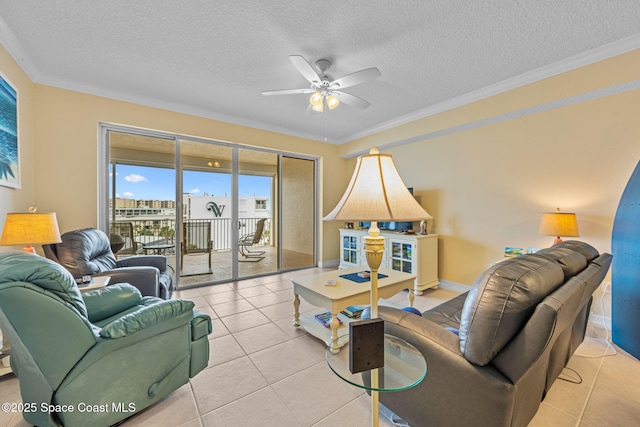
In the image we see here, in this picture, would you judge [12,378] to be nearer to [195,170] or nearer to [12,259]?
[12,259]

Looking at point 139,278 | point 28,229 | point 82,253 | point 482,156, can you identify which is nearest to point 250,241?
point 139,278

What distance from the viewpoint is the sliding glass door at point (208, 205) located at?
3.45 m

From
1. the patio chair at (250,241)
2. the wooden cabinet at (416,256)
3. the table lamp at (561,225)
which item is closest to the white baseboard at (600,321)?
the table lamp at (561,225)

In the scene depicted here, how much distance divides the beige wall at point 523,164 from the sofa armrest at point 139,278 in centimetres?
374

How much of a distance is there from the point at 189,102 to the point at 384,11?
276 cm

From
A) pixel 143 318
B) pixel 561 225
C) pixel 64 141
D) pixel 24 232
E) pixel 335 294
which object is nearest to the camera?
pixel 143 318

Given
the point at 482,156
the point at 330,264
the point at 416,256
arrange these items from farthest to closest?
1. the point at 330,264
2. the point at 416,256
3. the point at 482,156

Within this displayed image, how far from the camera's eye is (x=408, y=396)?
1.29m

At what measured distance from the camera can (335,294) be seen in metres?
2.11

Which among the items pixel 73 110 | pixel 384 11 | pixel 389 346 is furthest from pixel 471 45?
pixel 73 110

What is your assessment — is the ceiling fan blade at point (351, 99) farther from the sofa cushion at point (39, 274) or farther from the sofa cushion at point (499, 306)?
the sofa cushion at point (39, 274)

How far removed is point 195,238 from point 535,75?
483cm

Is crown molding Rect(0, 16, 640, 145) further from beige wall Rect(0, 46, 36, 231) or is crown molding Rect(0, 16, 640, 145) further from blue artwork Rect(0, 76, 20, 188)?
blue artwork Rect(0, 76, 20, 188)

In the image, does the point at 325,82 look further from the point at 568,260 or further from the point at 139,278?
the point at 139,278
